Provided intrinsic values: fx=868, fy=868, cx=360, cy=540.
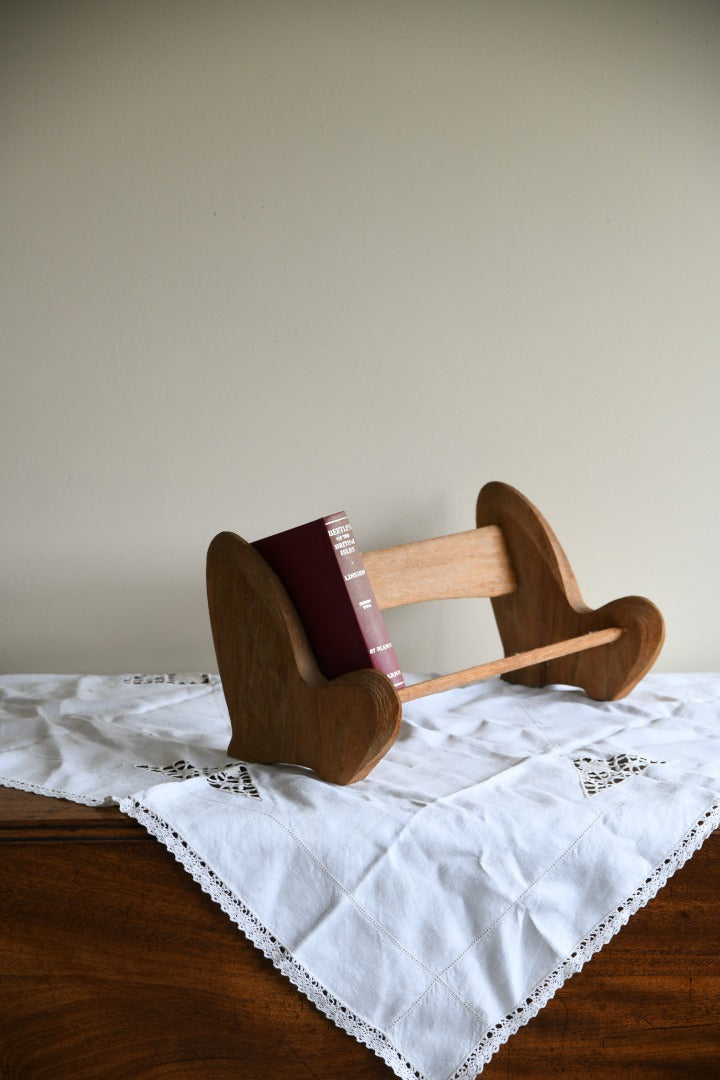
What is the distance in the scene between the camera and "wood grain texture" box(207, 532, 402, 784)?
2.71 feet

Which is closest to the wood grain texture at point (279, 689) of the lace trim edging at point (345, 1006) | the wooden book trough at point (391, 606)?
the wooden book trough at point (391, 606)

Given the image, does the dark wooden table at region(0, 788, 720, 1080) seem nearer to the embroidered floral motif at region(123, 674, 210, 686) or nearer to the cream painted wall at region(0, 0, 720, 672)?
the embroidered floral motif at region(123, 674, 210, 686)

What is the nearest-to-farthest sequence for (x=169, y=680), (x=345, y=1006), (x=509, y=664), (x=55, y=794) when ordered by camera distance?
(x=345, y=1006), (x=55, y=794), (x=509, y=664), (x=169, y=680)

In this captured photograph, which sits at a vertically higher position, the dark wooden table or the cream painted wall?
the cream painted wall

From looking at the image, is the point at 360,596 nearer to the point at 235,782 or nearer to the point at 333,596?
the point at 333,596

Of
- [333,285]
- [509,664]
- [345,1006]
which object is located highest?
[333,285]

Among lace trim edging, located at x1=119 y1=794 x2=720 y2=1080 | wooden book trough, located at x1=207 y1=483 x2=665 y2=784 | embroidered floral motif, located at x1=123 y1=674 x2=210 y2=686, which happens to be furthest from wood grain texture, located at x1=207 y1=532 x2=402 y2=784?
embroidered floral motif, located at x1=123 y1=674 x2=210 y2=686

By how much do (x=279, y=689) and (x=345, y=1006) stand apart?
0.30 m

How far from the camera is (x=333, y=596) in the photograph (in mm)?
894

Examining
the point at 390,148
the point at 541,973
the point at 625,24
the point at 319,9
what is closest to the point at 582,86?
the point at 625,24

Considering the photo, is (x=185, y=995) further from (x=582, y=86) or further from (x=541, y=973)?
(x=582, y=86)

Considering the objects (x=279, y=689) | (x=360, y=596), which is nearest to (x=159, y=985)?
(x=279, y=689)

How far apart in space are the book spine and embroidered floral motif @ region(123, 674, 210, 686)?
0.46 m

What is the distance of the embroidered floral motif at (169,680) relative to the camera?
127 cm
